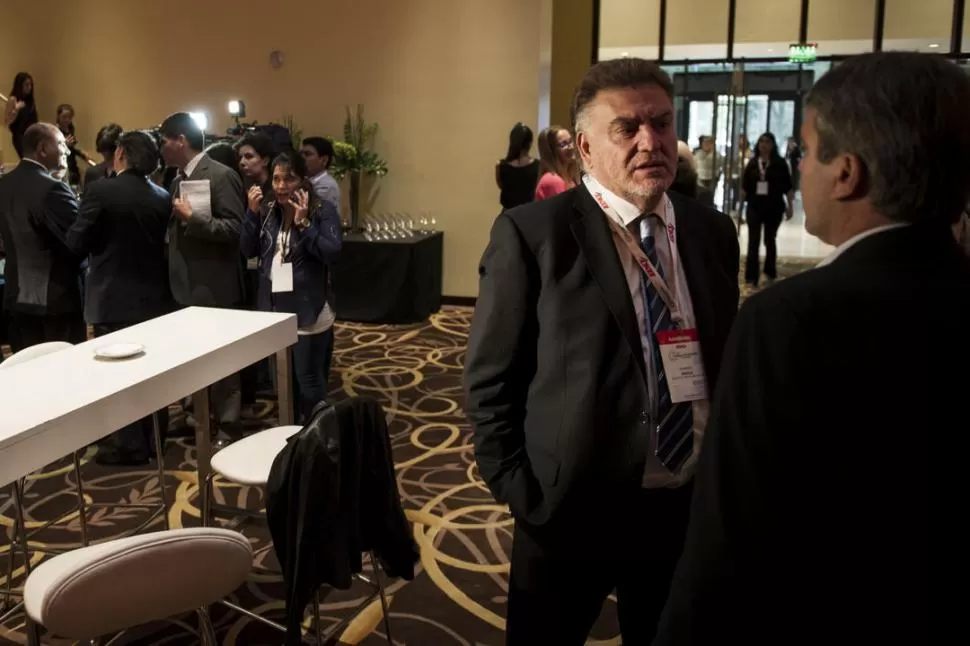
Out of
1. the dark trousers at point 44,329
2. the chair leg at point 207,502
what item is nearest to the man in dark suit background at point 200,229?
the dark trousers at point 44,329

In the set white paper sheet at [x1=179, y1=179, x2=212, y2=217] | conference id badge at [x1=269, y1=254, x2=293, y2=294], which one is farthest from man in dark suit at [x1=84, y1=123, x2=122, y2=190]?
conference id badge at [x1=269, y1=254, x2=293, y2=294]

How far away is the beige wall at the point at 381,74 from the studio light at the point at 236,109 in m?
0.31

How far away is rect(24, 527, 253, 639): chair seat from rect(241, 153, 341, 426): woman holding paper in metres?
2.08

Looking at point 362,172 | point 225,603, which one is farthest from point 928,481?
point 362,172

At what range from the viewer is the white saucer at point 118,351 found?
2.70 metres

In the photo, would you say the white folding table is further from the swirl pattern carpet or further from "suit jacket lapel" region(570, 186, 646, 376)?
"suit jacket lapel" region(570, 186, 646, 376)

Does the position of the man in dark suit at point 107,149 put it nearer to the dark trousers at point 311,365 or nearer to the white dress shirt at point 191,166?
the white dress shirt at point 191,166

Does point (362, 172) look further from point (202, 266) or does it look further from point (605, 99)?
point (605, 99)

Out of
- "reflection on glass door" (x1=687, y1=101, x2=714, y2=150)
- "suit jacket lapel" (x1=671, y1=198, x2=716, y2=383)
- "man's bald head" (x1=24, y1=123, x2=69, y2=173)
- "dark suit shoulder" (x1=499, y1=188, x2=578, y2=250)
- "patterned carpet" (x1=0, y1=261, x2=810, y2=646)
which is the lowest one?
"patterned carpet" (x1=0, y1=261, x2=810, y2=646)

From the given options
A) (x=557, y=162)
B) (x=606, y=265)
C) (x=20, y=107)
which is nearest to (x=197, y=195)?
(x=557, y=162)

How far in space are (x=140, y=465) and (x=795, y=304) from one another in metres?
3.83

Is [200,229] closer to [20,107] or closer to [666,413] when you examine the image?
[666,413]

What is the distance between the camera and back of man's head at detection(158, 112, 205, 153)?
397 centimetres

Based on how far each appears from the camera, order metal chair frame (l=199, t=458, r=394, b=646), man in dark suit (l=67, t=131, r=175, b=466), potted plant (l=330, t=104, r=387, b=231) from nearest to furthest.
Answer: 1. metal chair frame (l=199, t=458, r=394, b=646)
2. man in dark suit (l=67, t=131, r=175, b=466)
3. potted plant (l=330, t=104, r=387, b=231)
